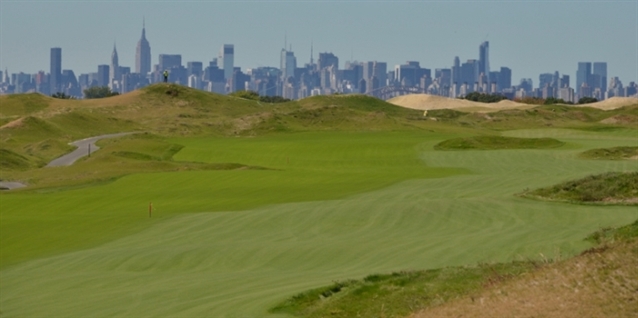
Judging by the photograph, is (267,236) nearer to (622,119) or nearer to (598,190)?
(598,190)

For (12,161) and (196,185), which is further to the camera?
(12,161)

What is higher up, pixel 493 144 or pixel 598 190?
pixel 598 190

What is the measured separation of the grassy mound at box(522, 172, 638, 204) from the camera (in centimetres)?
3969

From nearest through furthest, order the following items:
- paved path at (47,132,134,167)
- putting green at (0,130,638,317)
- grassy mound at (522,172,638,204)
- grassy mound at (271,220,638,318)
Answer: grassy mound at (271,220,638,318), putting green at (0,130,638,317), grassy mound at (522,172,638,204), paved path at (47,132,134,167)

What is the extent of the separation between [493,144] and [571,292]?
76725mm

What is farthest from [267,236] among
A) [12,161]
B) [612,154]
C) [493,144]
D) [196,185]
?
[493,144]

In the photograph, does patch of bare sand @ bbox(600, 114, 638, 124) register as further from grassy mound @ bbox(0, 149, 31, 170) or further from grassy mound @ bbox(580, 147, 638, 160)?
grassy mound @ bbox(0, 149, 31, 170)

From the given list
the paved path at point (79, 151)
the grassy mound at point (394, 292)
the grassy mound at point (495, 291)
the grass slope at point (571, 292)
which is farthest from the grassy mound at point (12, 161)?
the grass slope at point (571, 292)

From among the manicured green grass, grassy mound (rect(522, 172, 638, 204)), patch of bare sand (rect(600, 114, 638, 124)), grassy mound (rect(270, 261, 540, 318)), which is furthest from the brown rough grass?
patch of bare sand (rect(600, 114, 638, 124))

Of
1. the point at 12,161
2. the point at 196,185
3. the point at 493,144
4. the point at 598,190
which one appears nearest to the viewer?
the point at 598,190

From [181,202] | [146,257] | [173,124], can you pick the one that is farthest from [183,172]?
[173,124]

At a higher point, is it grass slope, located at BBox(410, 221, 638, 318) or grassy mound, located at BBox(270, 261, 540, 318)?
grass slope, located at BBox(410, 221, 638, 318)

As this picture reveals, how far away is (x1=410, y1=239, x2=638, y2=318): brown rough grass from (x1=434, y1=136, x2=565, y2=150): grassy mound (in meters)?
72.1

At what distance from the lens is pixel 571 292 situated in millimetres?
14445
